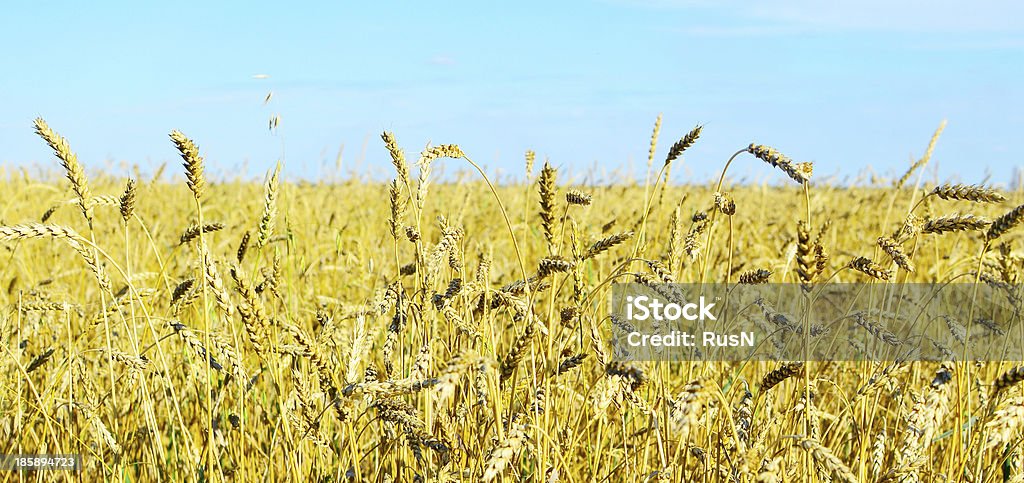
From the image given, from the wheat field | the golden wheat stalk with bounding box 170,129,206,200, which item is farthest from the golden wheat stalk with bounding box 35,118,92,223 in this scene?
the golden wheat stalk with bounding box 170,129,206,200

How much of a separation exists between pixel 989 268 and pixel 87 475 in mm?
2745

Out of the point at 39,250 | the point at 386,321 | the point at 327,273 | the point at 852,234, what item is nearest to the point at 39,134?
the point at 386,321

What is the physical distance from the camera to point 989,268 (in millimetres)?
2848
